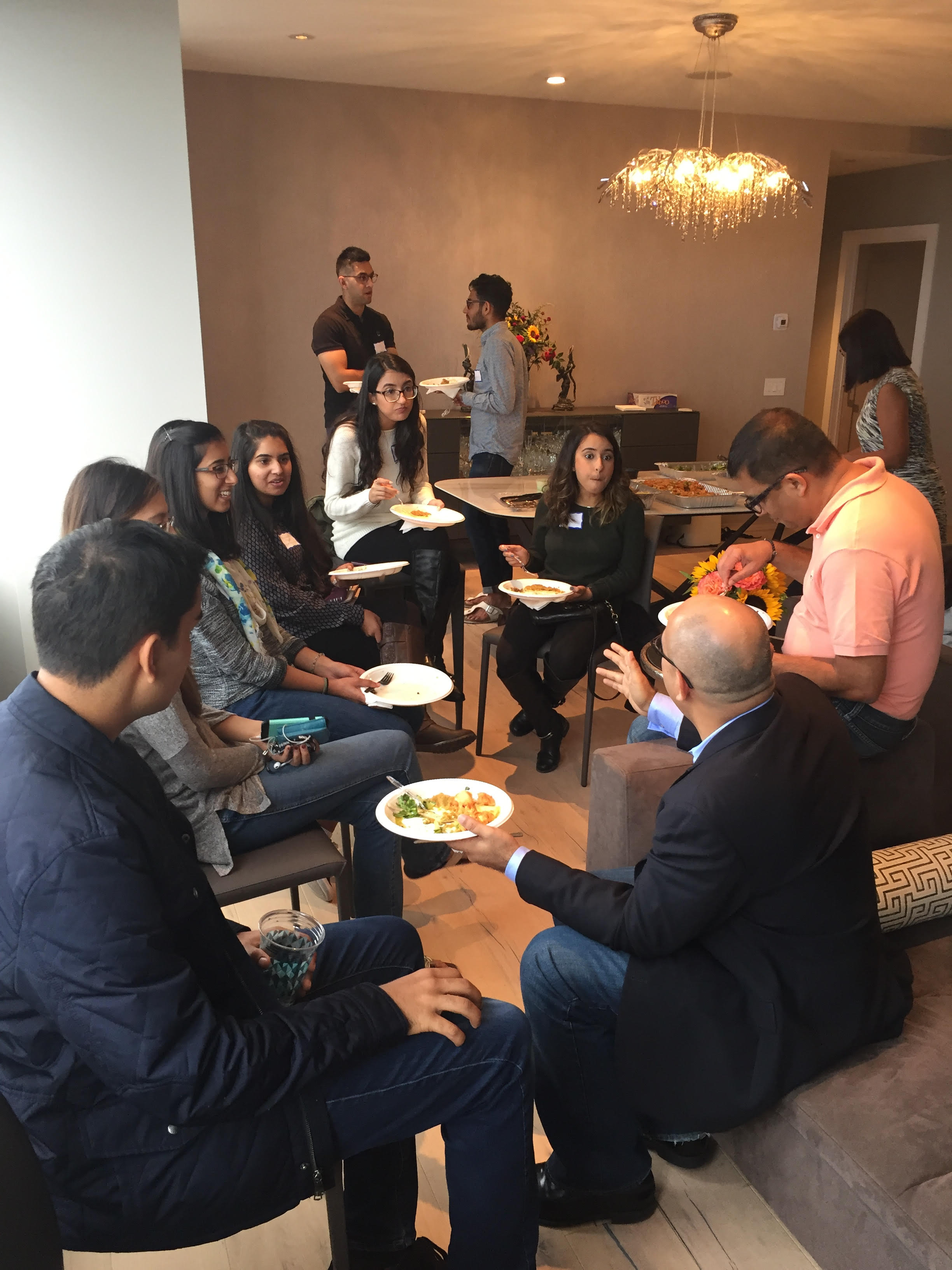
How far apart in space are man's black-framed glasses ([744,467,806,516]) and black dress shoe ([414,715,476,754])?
1.59 meters

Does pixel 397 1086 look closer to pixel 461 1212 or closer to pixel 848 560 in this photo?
pixel 461 1212

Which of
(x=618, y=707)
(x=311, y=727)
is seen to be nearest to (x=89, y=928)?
(x=311, y=727)

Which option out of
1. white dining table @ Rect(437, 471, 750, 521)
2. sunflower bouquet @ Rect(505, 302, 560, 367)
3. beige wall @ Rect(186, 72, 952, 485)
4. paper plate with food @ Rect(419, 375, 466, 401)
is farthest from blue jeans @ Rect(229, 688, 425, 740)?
beige wall @ Rect(186, 72, 952, 485)

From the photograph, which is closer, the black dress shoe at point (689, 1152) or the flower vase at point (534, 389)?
the black dress shoe at point (689, 1152)

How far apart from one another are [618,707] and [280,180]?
4.23 metres

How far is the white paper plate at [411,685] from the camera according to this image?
103 inches

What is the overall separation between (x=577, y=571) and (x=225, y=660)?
1.66m

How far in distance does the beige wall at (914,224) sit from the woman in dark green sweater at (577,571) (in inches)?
248

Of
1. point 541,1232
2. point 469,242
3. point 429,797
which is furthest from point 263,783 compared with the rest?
point 469,242

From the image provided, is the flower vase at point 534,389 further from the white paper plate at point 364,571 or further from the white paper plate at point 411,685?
the white paper plate at point 411,685

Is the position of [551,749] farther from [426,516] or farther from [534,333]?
[534,333]

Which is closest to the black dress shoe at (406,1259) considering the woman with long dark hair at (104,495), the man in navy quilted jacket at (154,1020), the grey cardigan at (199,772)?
the man in navy quilted jacket at (154,1020)

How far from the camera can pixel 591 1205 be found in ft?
5.79

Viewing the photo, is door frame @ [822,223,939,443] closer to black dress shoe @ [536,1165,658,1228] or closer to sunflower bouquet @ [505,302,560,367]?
sunflower bouquet @ [505,302,560,367]
